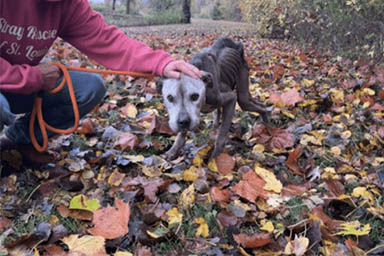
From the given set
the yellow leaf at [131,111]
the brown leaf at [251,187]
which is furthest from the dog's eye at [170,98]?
the yellow leaf at [131,111]

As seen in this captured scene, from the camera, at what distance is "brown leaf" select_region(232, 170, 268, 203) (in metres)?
2.52

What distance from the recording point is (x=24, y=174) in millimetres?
2848

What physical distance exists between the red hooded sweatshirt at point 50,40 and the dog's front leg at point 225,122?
0.73 m

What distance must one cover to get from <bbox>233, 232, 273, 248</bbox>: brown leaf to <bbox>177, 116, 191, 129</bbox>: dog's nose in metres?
0.97

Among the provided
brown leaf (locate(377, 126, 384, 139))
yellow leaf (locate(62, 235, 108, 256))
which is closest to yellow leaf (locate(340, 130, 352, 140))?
brown leaf (locate(377, 126, 384, 139))

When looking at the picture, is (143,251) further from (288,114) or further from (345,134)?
(288,114)

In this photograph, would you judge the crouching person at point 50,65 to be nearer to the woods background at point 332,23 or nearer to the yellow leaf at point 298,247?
the yellow leaf at point 298,247

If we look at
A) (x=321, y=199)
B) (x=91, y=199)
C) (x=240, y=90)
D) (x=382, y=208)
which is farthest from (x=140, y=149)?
(x=382, y=208)

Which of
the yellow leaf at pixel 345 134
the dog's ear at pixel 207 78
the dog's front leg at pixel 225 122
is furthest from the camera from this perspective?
the yellow leaf at pixel 345 134

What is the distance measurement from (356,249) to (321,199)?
55 cm

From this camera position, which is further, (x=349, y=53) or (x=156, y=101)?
(x=349, y=53)

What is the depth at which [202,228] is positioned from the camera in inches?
86.6

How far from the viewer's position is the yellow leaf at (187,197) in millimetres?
2439

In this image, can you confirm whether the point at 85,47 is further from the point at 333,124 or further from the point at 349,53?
the point at 349,53
